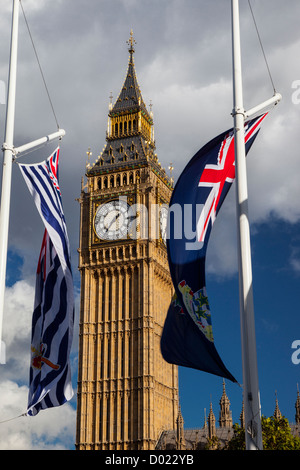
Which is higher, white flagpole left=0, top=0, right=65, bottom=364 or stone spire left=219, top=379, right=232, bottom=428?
stone spire left=219, top=379, right=232, bottom=428

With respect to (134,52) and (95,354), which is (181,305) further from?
(134,52)

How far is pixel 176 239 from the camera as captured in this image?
22.2 m

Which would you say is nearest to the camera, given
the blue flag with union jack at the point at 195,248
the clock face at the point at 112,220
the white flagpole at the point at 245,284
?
the white flagpole at the point at 245,284

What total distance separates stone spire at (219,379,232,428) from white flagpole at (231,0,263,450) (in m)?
63.6

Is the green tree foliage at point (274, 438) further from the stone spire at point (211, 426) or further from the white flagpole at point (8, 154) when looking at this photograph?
the white flagpole at point (8, 154)

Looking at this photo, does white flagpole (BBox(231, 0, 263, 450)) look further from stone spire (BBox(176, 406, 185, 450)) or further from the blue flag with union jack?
stone spire (BBox(176, 406, 185, 450))

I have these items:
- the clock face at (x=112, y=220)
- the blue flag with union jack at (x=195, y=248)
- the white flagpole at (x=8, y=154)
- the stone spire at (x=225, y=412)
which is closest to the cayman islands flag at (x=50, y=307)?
the white flagpole at (x=8, y=154)

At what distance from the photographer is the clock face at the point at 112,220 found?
84.0 m

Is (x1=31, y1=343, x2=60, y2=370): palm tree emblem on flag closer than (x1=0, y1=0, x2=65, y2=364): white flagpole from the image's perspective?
No

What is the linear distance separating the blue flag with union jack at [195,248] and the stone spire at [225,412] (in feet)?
204

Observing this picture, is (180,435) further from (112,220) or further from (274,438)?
(112,220)

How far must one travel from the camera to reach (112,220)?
84688mm

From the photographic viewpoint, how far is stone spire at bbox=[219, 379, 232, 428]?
269ft

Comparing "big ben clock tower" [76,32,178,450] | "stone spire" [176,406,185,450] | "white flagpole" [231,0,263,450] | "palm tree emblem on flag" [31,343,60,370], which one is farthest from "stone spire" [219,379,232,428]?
"white flagpole" [231,0,263,450]
